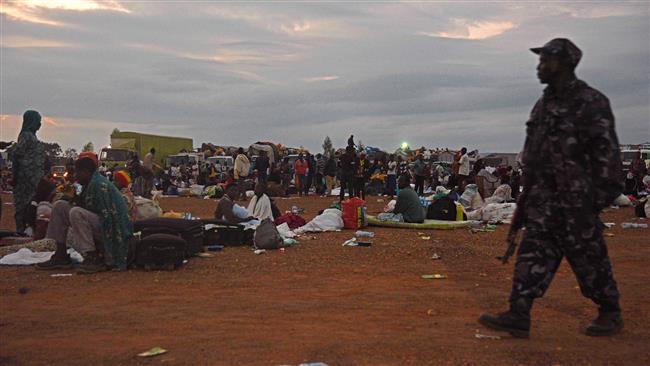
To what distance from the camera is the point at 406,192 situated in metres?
14.6

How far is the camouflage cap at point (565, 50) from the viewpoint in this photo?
4.77m

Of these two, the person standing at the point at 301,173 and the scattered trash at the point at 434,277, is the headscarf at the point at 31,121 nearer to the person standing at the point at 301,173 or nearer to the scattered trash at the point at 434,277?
the scattered trash at the point at 434,277

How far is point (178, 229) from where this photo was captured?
9.25 m

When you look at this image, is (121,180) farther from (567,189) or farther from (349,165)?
(349,165)

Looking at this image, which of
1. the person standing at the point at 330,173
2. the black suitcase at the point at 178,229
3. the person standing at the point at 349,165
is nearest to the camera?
the black suitcase at the point at 178,229

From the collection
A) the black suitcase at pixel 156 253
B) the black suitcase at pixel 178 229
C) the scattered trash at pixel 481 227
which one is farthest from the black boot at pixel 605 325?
the scattered trash at pixel 481 227

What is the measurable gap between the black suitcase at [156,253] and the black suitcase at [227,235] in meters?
2.38

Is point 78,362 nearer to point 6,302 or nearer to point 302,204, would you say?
point 6,302

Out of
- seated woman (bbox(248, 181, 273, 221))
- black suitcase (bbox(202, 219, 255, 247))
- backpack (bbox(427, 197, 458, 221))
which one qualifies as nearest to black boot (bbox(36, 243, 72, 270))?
black suitcase (bbox(202, 219, 255, 247))

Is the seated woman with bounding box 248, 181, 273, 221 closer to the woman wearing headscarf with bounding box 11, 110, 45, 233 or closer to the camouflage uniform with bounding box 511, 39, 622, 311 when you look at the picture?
the woman wearing headscarf with bounding box 11, 110, 45, 233

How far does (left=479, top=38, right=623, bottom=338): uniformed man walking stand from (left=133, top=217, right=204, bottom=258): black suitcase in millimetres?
5345

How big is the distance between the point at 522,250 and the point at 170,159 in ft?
123

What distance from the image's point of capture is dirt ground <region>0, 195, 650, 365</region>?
4.47 meters

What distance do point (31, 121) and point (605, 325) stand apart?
9.34m
